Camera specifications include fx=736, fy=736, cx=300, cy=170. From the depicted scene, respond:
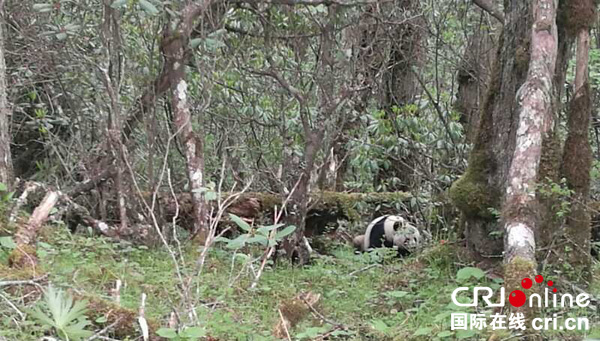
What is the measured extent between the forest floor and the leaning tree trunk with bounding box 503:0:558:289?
1.30 feet

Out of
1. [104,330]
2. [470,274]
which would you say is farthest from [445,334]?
[104,330]

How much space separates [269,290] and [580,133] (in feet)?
7.63

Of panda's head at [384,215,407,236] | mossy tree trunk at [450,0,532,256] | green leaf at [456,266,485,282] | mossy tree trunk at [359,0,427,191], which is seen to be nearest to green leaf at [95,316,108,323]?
green leaf at [456,266,485,282]

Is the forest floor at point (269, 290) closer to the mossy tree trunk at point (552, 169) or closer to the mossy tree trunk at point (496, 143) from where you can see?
the mossy tree trunk at point (496, 143)

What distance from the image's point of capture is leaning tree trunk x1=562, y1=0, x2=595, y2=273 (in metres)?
4.83

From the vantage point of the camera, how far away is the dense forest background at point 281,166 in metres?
3.71

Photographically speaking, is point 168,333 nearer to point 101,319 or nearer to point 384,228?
point 101,319

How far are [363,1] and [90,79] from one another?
2.68 meters

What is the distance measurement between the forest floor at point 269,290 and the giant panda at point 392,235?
56cm

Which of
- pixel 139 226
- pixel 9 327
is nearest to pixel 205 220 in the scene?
pixel 139 226

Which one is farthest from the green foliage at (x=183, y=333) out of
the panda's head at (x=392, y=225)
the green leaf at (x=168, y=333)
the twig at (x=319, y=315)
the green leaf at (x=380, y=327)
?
the panda's head at (x=392, y=225)

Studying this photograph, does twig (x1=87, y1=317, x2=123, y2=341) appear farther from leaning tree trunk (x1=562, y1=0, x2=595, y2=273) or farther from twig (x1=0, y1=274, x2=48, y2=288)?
leaning tree trunk (x1=562, y1=0, x2=595, y2=273)

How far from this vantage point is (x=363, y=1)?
5.89 metres

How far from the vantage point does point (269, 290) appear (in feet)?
15.6
